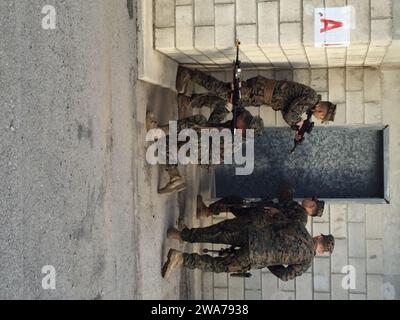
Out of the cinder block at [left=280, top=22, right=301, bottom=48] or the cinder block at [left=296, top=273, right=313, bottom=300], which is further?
the cinder block at [left=296, top=273, right=313, bottom=300]

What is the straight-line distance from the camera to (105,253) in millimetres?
5414

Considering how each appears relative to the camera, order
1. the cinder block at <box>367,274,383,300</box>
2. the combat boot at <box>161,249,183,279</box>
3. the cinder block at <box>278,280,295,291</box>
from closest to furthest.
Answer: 1. the combat boot at <box>161,249,183,279</box>
2. the cinder block at <box>367,274,383,300</box>
3. the cinder block at <box>278,280,295,291</box>

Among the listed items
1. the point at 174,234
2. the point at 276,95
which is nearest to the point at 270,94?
the point at 276,95

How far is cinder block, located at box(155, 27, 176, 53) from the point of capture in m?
6.45

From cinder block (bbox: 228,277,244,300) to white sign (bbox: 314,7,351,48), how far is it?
421cm

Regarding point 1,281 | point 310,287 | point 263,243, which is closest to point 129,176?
point 263,243

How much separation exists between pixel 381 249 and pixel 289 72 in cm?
289

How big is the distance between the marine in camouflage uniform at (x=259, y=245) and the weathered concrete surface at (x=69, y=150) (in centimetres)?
103

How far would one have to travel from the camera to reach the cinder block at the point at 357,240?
824cm

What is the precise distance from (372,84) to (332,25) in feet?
6.99

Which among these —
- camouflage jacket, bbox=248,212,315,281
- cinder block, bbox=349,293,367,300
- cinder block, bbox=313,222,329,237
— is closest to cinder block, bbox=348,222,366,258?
cinder block, bbox=313,222,329,237

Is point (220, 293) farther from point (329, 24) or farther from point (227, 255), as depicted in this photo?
point (329, 24)

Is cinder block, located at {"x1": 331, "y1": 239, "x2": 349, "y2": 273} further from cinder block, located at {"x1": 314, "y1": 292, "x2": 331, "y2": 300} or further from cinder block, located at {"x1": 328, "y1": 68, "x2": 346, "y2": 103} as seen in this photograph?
cinder block, located at {"x1": 328, "y1": 68, "x2": 346, "y2": 103}

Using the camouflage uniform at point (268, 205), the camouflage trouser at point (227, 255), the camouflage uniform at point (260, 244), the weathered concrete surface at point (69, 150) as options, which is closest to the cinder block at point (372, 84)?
the camouflage uniform at point (268, 205)
